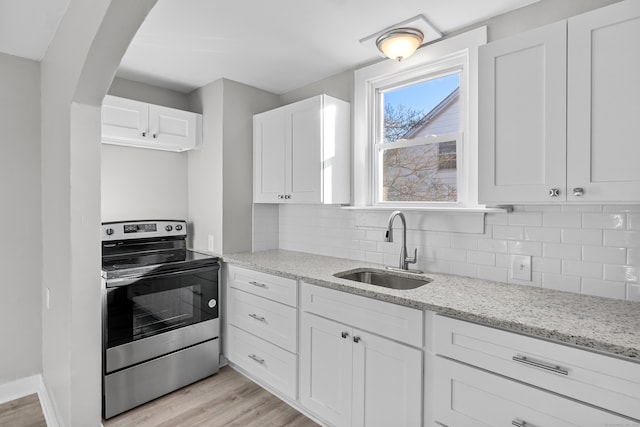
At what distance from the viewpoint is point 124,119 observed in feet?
8.65

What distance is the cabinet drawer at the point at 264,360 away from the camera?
2257 millimetres

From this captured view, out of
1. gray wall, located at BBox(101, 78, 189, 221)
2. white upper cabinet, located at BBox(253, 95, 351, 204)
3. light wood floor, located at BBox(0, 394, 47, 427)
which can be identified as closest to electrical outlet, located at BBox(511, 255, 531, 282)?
white upper cabinet, located at BBox(253, 95, 351, 204)

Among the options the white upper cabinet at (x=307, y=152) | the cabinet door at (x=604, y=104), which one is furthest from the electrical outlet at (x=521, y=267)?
the white upper cabinet at (x=307, y=152)

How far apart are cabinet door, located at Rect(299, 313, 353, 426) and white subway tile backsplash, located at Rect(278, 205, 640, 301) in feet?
2.39

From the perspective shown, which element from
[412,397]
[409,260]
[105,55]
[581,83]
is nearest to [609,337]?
[412,397]

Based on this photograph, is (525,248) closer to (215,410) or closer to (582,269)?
(582,269)

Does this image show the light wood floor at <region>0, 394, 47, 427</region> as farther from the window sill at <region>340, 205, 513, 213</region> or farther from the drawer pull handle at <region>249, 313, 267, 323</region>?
the window sill at <region>340, 205, 513, 213</region>

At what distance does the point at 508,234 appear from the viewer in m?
1.94

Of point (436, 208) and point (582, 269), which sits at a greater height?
point (436, 208)

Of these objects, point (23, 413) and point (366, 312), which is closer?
point (366, 312)

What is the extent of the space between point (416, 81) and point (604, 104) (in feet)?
4.00

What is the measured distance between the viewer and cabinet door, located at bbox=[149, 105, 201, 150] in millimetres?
2781

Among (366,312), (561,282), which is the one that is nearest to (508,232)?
(561,282)

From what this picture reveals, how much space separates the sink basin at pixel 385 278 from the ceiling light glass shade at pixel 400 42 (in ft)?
4.41
